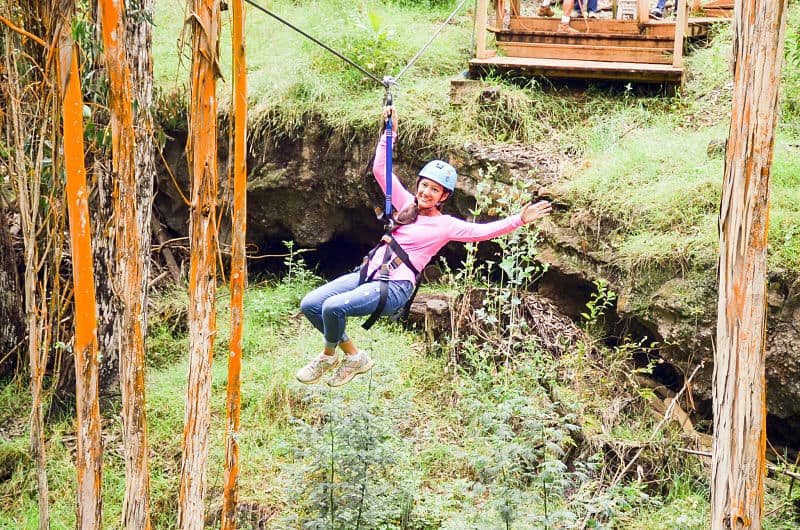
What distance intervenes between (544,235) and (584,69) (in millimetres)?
1724

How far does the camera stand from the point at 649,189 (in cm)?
675

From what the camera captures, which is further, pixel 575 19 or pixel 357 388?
pixel 575 19

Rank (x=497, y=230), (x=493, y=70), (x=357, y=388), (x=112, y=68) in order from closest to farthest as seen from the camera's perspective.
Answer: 1. (x=112, y=68)
2. (x=497, y=230)
3. (x=357, y=388)
4. (x=493, y=70)

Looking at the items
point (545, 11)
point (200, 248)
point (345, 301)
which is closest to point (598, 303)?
point (345, 301)

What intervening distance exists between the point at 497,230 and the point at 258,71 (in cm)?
464

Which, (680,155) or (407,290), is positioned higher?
(680,155)

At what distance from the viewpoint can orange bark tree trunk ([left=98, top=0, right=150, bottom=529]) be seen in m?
3.83

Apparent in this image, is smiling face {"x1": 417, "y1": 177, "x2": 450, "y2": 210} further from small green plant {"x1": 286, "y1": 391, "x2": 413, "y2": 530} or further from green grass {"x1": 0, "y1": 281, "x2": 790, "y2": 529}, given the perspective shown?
small green plant {"x1": 286, "y1": 391, "x2": 413, "y2": 530}

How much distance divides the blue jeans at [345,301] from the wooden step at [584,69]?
368 cm

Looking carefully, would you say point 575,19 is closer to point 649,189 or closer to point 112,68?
point 649,189

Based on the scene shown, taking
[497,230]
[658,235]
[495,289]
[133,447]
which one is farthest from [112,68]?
[658,235]

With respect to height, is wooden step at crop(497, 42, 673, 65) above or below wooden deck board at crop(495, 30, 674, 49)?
below

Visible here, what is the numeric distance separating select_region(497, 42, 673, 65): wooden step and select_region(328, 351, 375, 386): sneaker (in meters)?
4.42

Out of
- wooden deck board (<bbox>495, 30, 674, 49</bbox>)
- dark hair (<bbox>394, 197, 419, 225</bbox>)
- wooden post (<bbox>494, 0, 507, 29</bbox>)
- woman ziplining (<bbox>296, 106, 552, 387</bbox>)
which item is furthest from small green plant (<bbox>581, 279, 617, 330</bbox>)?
wooden post (<bbox>494, 0, 507, 29</bbox>)
